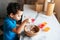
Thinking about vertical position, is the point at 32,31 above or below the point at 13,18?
below

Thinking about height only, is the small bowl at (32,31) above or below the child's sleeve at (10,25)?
below

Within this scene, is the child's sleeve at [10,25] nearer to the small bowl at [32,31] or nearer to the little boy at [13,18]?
the little boy at [13,18]

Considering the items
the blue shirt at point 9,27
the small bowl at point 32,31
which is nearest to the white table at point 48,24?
the small bowl at point 32,31

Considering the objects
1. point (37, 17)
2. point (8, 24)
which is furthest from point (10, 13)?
point (37, 17)

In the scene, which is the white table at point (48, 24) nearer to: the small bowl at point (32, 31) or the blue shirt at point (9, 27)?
the small bowl at point (32, 31)

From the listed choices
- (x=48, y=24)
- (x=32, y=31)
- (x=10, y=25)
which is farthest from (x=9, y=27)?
(x=48, y=24)

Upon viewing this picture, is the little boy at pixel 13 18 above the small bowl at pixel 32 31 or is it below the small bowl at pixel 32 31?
above

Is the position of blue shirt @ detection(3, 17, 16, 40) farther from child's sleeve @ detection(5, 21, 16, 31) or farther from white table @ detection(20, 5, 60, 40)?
white table @ detection(20, 5, 60, 40)

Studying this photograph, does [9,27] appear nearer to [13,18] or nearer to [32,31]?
[13,18]

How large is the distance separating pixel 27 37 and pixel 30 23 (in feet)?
0.86

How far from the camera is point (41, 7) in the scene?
1.73m

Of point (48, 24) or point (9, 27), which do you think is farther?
point (48, 24)

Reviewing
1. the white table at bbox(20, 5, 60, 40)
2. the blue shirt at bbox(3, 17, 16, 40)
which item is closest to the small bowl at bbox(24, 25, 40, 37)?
the white table at bbox(20, 5, 60, 40)

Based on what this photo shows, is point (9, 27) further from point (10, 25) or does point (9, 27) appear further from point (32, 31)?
point (32, 31)
